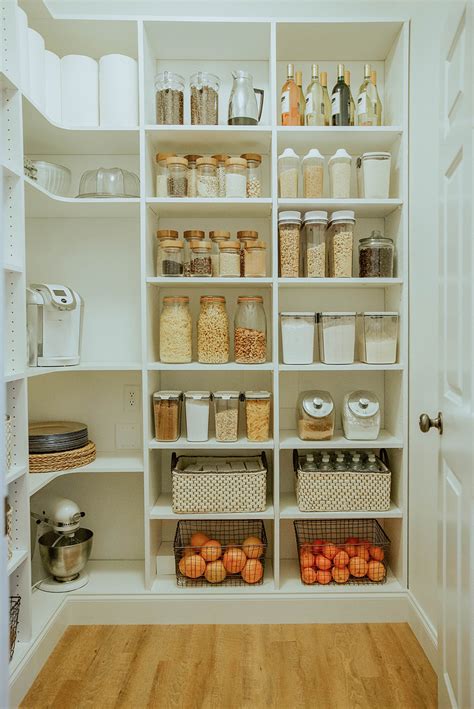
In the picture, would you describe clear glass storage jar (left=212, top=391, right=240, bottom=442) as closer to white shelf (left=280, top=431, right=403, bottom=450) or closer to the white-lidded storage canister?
white shelf (left=280, top=431, right=403, bottom=450)

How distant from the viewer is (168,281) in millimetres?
2330

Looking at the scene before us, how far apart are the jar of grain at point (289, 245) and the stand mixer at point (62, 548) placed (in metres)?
1.37

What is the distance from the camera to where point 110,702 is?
1876mm

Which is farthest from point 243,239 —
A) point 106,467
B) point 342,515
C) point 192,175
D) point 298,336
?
point 342,515

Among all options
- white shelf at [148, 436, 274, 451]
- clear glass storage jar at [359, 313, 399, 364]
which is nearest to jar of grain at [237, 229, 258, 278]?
clear glass storage jar at [359, 313, 399, 364]

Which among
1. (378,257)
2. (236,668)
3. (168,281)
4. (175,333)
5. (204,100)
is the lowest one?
(236,668)

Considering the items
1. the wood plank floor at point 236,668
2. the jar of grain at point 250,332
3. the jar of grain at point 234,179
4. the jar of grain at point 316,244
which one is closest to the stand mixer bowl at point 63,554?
the wood plank floor at point 236,668

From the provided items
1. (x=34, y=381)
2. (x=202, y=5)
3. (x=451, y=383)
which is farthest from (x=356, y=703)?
(x=202, y=5)

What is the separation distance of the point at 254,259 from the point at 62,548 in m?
1.45

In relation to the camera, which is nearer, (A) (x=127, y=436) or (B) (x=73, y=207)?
(B) (x=73, y=207)

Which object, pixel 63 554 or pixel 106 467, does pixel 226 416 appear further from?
pixel 63 554

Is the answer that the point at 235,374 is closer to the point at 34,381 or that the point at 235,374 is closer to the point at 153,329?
the point at 153,329

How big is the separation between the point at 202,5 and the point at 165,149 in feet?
1.98

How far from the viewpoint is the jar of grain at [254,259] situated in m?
2.36
